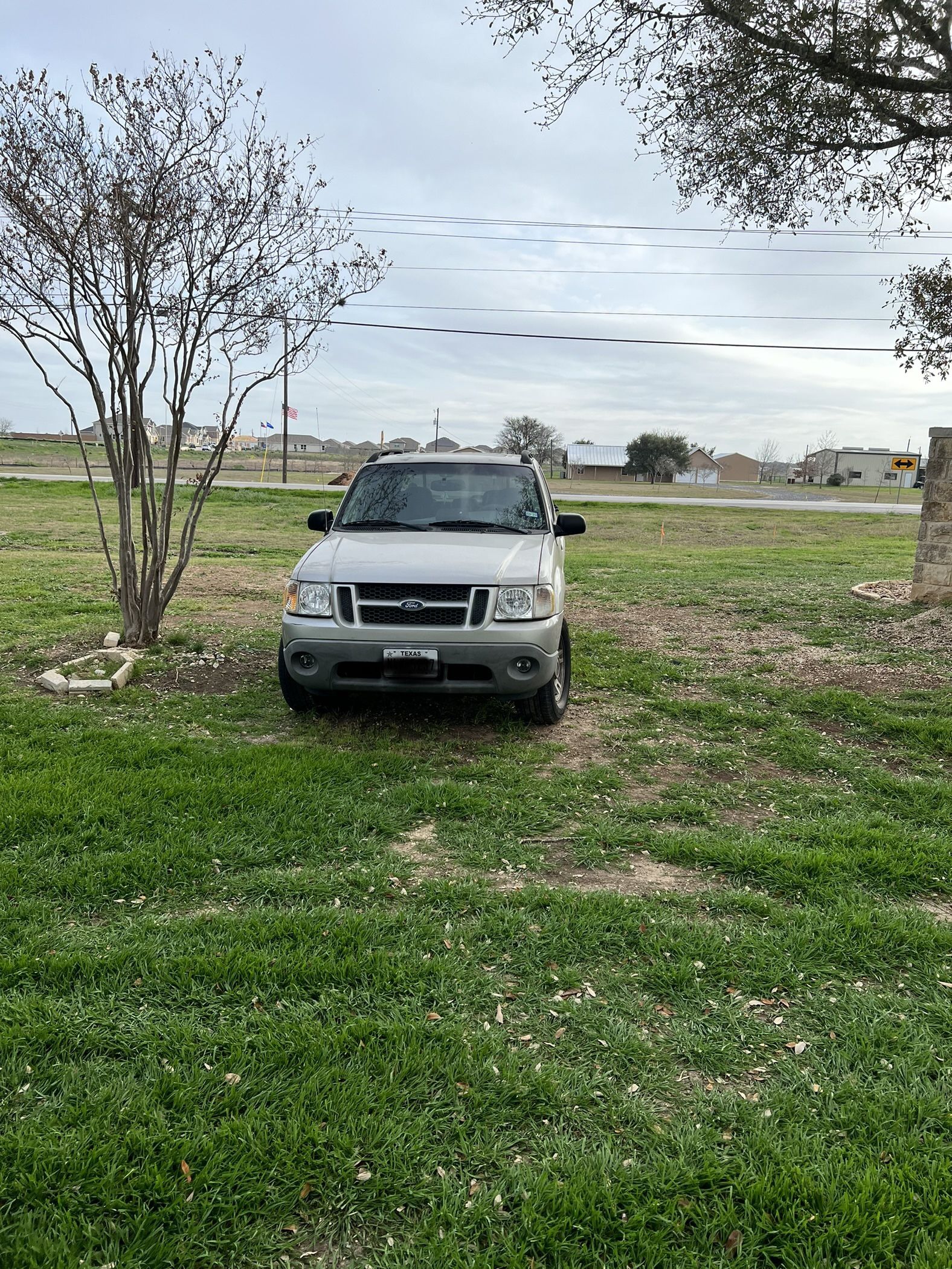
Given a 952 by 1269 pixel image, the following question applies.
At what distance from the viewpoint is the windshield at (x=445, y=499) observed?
6.09 m

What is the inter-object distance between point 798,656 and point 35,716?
21.5ft

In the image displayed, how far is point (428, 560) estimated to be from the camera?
5.28 metres

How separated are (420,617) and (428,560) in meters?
0.39

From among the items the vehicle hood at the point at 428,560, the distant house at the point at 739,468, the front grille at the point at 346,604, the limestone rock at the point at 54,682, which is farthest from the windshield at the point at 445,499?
the distant house at the point at 739,468

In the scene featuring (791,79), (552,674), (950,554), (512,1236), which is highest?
(791,79)

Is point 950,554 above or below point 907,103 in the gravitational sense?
below

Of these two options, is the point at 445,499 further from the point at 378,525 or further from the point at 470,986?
the point at 470,986

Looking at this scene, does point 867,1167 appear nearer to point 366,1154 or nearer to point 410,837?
point 366,1154

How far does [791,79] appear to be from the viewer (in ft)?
24.0

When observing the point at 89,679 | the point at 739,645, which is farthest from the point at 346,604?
the point at 739,645

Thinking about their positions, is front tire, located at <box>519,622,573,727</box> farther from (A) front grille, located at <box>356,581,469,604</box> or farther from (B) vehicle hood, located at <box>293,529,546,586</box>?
(A) front grille, located at <box>356,581,469,604</box>

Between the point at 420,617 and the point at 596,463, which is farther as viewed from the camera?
the point at 596,463

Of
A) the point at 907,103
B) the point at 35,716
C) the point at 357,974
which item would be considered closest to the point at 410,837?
the point at 357,974

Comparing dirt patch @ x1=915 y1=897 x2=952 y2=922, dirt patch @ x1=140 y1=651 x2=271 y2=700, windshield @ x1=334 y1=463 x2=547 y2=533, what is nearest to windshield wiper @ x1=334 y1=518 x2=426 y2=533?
windshield @ x1=334 y1=463 x2=547 y2=533
